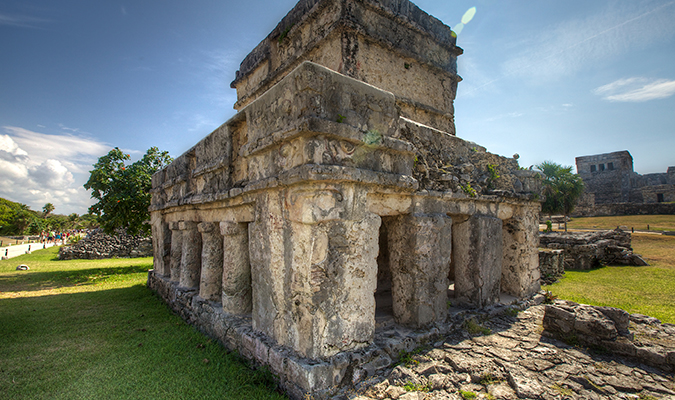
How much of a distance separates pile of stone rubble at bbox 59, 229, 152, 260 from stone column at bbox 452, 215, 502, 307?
56.1ft

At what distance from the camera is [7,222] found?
33.8m

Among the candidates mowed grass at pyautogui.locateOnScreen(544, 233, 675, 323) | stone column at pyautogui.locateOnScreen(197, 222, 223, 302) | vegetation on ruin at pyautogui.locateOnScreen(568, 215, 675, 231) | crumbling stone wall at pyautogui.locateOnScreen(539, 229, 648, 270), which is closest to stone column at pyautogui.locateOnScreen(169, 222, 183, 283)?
Answer: stone column at pyautogui.locateOnScreen(197, 222, 223, 302)

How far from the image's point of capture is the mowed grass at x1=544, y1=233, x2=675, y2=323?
18.3ft

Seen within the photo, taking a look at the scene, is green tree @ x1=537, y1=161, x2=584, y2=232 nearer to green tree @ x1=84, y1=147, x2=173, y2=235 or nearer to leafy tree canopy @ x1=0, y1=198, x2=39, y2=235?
green tree @ x1=84, y1=147, x2=173, y2=235

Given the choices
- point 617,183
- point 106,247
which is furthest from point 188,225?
point 617,183

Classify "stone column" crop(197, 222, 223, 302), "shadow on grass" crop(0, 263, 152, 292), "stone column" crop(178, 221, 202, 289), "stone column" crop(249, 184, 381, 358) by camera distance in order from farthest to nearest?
1. "shadow on grass" crop(0, 263, 152, 292)
2. "stone column" crop(178, 221, 202, 289)
3. "stone column" crop(197, 222, 223, 302)
4. "stone column" crop(249, 184, 381, 358)

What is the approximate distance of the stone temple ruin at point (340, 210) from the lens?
2.86 m

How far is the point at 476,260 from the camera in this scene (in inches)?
182

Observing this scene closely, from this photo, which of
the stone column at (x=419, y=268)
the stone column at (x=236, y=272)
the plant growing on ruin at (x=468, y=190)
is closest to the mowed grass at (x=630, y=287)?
the plant growing on ruin at (x=468, y=190)

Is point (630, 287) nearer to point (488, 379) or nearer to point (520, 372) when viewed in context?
point (520, 372)

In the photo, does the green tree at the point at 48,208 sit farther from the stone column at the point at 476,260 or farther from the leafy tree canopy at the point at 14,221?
the stone column at the point at 476,260

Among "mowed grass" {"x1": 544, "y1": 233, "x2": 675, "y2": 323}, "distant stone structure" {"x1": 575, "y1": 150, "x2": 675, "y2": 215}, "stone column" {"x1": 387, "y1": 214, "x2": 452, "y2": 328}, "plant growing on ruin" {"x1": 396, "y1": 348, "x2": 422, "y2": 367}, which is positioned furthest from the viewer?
"distant stone structure" {"x1": 575, "y1": 150, "x2": 675, "y2": 215}

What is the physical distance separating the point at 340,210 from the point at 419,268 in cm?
141

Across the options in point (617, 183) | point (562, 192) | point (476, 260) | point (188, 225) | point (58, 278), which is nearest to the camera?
point (476, 260)
